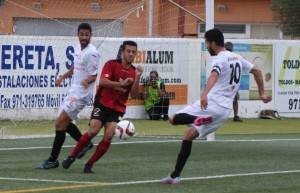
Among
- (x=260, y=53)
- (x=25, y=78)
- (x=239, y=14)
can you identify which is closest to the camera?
(x=25, y=78)

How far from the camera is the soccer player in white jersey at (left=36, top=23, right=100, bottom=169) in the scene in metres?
12.9

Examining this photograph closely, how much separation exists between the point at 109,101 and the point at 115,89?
20 cm

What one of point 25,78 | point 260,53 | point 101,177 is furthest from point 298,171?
point 260,53

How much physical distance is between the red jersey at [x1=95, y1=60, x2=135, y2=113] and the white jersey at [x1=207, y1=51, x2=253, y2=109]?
1447mm

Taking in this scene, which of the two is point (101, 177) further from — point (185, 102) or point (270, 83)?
point (270, 83)

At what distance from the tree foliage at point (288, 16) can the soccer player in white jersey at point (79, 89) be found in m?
18.7

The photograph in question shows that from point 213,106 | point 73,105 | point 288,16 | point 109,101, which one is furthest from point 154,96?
point 213,106

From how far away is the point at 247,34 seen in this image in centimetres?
4166

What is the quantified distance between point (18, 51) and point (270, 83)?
915cm

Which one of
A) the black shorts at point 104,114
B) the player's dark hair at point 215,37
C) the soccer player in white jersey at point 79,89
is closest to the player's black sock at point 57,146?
the soccer player in white jersey at point 79,89

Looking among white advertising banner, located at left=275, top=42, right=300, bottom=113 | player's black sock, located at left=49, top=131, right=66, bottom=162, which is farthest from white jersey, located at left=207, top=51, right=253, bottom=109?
Answer: white advertising banner, located at left=275, top=42, right=300, bottom=113

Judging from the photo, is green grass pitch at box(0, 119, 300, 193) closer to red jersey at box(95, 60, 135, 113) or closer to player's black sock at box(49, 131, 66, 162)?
player's black sock at box(49, 131, 66, 162)

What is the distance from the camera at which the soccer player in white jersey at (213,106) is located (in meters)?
11.5

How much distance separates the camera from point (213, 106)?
11.6 metres
